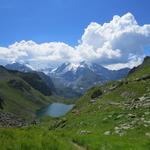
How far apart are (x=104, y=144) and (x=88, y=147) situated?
91 centimetres

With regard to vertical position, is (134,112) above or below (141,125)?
above

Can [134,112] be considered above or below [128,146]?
above

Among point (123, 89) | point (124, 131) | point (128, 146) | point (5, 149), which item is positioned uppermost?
point (123, 89)

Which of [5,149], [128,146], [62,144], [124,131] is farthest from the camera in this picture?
[124,131]

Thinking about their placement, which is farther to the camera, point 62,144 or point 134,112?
point 134,112

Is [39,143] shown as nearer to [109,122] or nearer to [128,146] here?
[128,146]

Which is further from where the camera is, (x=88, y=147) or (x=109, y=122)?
(x=109, y=122)

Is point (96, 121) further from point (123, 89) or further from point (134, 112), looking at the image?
point (123, 89)

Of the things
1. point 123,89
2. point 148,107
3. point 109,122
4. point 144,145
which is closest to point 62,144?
point 144,145

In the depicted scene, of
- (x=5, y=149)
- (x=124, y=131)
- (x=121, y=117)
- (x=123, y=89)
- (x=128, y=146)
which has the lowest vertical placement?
(x=5, y=149)

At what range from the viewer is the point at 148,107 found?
1352 inches

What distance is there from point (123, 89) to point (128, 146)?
43840mm

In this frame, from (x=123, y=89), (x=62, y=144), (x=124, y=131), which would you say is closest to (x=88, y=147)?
(x=62, y=144)

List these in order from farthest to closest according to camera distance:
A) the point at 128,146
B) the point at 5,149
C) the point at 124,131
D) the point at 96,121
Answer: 1. the point at 96,121
2. the point at 124,131
3. the point at 128,146
4. the point at 5,149
